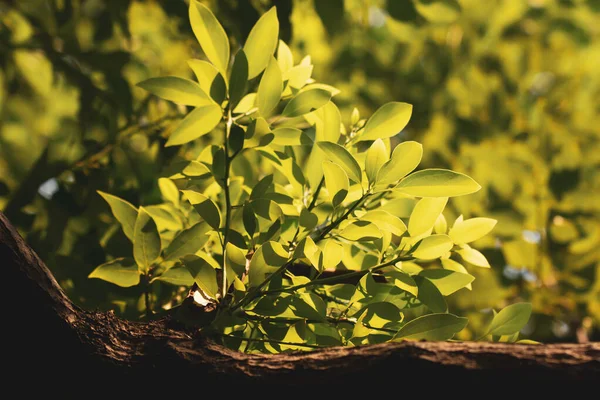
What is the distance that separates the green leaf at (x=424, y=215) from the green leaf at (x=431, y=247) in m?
0.02

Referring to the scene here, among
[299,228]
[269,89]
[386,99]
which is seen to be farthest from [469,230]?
[386,99]

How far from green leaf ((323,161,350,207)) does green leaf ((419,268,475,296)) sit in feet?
0.56

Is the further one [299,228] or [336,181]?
[299,228]

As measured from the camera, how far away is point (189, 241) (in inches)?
34.9

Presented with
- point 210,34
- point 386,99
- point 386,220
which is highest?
point 386,99

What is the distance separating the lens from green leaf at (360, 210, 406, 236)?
819mm

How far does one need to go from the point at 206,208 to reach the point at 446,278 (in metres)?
0.36

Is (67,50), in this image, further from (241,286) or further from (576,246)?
(576,246)

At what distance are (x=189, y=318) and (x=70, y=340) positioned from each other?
0.54 feet

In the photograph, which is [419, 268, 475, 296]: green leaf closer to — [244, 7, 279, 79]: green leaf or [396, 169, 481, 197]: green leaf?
[396, 169, 481, 197]: green leaf

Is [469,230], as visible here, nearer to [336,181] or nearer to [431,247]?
[431,247]

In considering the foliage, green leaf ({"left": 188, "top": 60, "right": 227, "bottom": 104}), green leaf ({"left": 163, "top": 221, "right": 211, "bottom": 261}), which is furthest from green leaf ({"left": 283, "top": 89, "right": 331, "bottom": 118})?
green leaf ({"left": 163, "top": 221, "right": 211, "bottom": 261})

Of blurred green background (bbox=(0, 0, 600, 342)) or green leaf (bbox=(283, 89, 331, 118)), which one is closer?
green leaf (bbox=(283, 89, 331, 118))

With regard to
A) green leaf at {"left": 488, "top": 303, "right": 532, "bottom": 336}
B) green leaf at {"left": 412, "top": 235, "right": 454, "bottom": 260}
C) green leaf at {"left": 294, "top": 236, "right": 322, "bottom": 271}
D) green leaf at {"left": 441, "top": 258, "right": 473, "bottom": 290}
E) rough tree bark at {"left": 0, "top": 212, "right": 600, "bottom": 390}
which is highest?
green leaf at {"left": 412, "top": 235, "right": 454, "bottom": 260}
